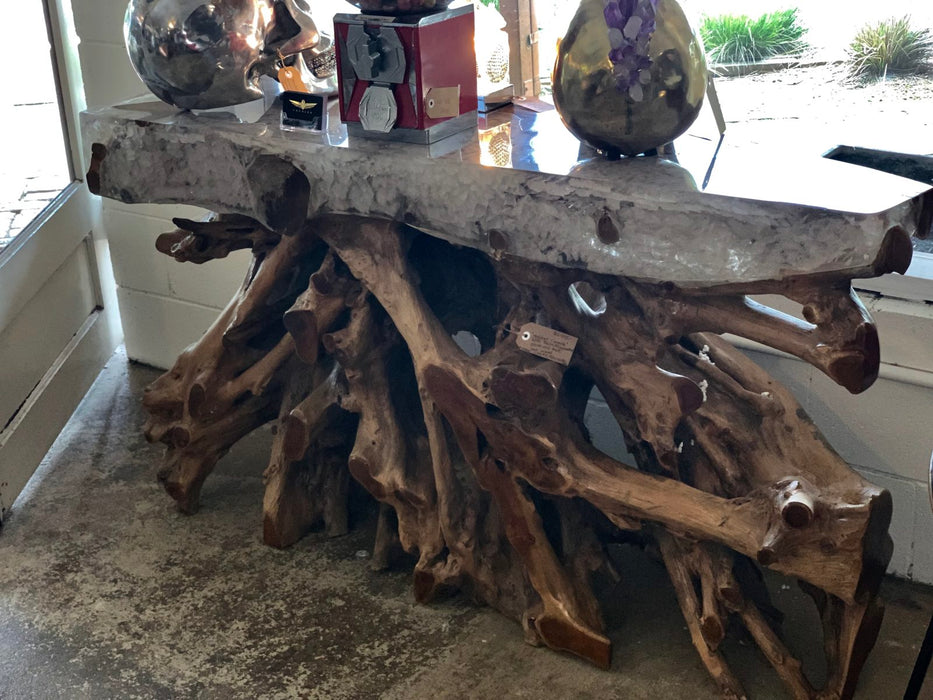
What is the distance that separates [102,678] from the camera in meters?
2.15

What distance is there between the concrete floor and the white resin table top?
0.83 m

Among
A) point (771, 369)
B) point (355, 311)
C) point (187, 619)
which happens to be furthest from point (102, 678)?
point (771, 369)

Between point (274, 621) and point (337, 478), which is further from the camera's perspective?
point (337, 478)

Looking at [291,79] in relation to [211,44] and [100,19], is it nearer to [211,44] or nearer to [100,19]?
[211,44]

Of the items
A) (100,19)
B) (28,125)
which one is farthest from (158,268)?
(100,19)

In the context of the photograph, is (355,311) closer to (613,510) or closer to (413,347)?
(413,347)

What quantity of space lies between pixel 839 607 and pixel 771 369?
1.97 feet

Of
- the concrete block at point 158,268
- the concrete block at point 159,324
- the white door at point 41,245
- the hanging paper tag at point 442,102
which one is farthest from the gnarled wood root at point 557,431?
the concrete block at point 159,324

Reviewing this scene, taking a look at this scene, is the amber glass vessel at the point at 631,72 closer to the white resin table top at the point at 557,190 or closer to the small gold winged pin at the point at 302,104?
the white resin table top at the point at 557,190

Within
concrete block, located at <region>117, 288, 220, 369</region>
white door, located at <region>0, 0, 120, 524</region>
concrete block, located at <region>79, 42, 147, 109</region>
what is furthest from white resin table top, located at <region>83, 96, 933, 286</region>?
concrete block, located at <region>117, 288, 220, 369</region>

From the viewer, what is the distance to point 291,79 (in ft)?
7.73

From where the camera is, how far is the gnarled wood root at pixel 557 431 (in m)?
1.94

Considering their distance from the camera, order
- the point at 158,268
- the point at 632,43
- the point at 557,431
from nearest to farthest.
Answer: the point at 632,43 → the point at 557,431 → the point at 158,268

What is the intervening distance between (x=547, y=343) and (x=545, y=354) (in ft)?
0.07
